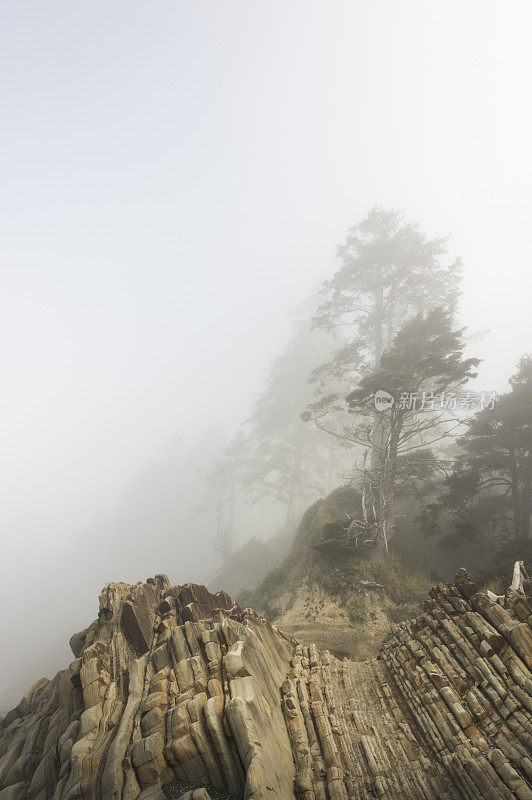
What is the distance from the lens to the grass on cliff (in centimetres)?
1234

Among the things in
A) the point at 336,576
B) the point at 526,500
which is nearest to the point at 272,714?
the point at 336,576

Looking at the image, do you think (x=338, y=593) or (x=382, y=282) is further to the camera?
(x=382, y=282)

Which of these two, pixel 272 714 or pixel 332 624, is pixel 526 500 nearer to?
pixel 332 624

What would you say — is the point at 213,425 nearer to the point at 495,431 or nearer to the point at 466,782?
the point at 495,431

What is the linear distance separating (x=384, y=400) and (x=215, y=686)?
11.9 m

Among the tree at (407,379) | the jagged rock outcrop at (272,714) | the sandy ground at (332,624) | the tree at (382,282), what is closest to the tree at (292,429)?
the tree at (382,282)

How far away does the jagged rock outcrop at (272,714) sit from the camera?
15.0 feet

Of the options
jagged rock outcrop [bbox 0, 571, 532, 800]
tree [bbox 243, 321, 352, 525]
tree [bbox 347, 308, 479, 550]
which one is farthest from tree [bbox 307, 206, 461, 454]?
jagged rock outcrop [bbox 0, 571, 532, 800]

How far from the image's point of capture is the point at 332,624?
11938mm

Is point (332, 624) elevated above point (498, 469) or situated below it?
below

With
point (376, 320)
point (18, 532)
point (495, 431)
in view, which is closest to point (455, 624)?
point (495, 431)

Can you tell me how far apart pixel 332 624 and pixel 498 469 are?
1021 cm

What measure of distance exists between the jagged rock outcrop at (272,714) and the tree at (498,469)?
6922mm

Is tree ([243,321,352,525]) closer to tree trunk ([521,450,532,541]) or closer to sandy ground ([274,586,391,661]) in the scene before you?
sandy ground ([274,586,391,661])
